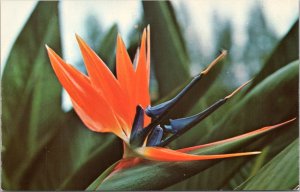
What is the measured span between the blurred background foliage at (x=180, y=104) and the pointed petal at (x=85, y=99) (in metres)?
0.06

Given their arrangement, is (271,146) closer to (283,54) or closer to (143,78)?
(283,54)

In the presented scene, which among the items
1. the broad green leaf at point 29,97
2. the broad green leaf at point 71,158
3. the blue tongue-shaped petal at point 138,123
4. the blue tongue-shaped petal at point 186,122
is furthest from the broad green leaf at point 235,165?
the broad green leaf at point 29,97

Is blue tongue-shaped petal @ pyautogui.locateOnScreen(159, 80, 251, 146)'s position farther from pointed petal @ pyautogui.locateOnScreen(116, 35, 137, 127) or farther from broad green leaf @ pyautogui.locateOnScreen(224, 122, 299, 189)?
broad green leaf @ pyautogui.locateOnScreen(224, 122, 299, 189)

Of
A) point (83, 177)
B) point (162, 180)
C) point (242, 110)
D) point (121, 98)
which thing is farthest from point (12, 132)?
point (242, 110)

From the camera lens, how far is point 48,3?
12.6 feet

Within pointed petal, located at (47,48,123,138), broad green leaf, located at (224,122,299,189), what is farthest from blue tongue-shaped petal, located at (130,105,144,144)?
broad green leaf, located at (224,122,299,189)

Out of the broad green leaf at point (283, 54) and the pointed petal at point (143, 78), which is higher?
the pointed petal at point (143, 78)

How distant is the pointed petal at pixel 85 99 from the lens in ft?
12.3

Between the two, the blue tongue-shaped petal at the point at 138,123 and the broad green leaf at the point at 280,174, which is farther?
the broad green leaf at the point at 280,174

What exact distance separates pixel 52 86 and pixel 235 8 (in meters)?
1.43

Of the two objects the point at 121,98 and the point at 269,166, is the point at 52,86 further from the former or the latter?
the point at 269,166

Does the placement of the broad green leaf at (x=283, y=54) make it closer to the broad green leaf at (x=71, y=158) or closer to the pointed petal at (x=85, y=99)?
the pointed petal at (x=85, y=99)

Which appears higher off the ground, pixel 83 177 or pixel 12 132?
pixel 12 132

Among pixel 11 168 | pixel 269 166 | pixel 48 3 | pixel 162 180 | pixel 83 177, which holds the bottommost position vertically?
pixel 269 166
